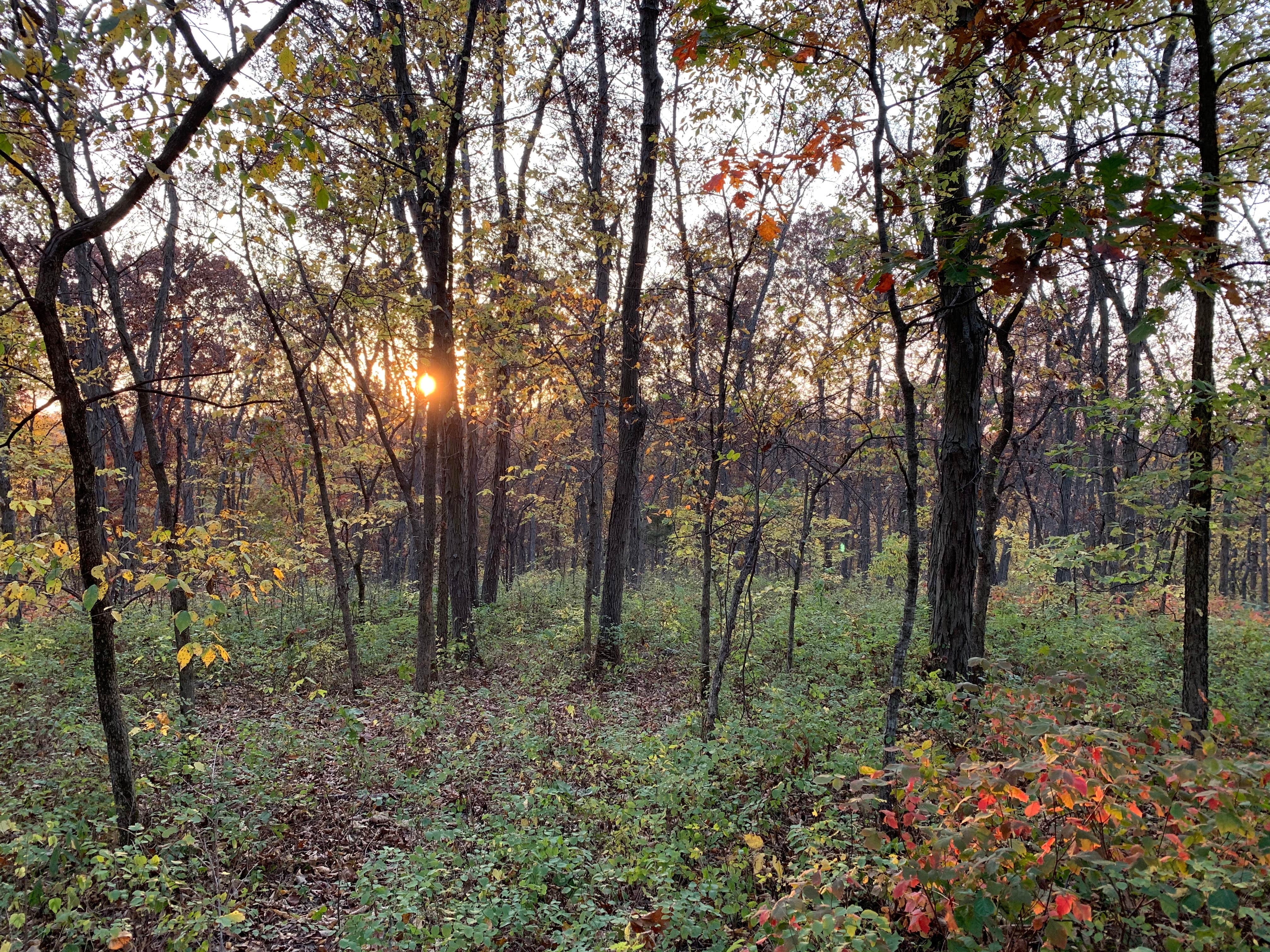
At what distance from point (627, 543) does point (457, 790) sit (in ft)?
18.8

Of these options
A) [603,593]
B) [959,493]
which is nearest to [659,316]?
[603,593]

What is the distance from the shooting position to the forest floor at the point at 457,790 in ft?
11.6

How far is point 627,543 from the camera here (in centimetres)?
1085

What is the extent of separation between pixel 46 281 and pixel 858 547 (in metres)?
36.0

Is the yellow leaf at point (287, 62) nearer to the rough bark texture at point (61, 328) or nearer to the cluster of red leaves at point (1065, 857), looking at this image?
the rough bark texture at point (61, 328)

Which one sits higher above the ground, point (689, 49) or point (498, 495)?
point (689, 49)

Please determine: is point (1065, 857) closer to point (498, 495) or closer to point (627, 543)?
point (627, 543)

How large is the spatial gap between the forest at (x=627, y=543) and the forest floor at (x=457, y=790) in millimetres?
58

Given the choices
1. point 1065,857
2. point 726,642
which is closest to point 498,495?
point 726,642

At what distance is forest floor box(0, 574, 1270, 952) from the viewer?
11.6ft

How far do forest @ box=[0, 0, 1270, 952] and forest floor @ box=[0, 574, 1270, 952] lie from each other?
0.19ft

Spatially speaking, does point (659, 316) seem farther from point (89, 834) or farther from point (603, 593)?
point (89, 834)

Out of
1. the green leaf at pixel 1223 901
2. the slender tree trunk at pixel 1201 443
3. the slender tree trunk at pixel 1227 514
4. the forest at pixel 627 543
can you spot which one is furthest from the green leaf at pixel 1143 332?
the slender tree trunk at pixel 1227 514

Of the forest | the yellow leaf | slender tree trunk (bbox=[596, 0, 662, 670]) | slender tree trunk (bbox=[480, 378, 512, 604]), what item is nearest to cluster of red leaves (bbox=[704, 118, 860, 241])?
the forest
